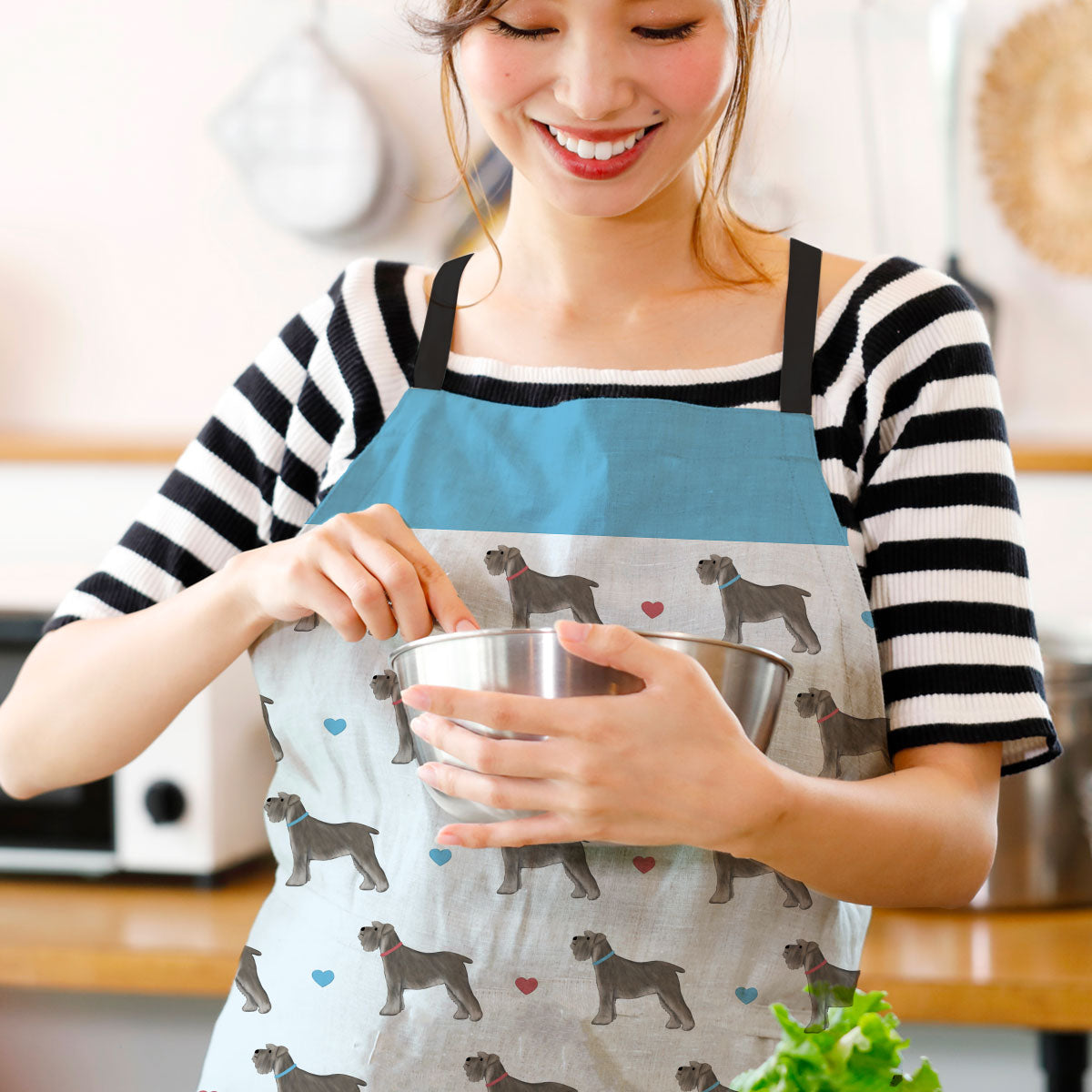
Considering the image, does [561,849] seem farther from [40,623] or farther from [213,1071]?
[40,623]

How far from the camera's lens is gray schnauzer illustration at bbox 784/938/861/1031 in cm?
84

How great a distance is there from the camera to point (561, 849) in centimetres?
84

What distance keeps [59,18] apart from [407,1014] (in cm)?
175

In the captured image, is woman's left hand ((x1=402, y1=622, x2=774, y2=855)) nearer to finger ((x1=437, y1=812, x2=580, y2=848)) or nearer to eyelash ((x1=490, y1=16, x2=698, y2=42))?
finger ((x1=437, y1=812, x2=580, y2=848))

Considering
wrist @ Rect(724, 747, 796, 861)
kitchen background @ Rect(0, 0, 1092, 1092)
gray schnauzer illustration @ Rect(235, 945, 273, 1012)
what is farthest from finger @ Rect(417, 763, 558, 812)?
kitchen background @ Rect(0, 0, 1092, 1092)

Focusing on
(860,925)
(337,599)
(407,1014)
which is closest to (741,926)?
(860,925)

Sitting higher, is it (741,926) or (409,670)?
(409,670)

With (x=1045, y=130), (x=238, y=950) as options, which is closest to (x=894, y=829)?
(x=238, y=950)

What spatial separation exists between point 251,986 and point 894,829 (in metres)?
0.48

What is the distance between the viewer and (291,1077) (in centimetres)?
85

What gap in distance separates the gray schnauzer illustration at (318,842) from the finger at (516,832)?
0.18 meters

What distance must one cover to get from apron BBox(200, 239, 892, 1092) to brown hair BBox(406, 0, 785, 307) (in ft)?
0.22

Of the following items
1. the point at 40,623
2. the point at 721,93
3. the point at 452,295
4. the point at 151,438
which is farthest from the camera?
the point at 151,438

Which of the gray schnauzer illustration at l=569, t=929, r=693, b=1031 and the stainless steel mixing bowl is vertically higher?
→ the stainless steel mixing bowl
